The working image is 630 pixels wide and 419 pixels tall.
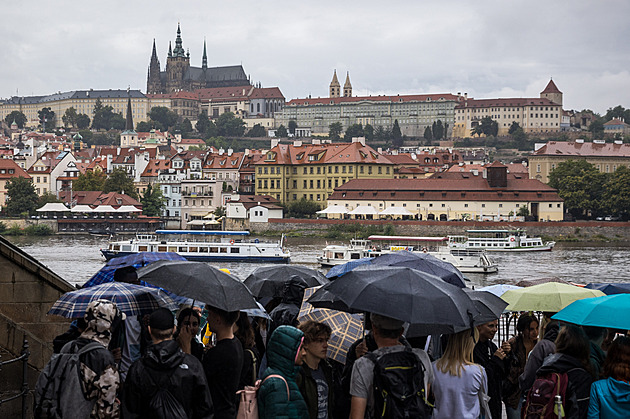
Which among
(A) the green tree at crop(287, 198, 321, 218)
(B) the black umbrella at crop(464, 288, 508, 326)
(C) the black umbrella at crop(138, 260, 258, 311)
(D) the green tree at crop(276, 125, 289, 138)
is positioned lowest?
(A) the green tree at crop(287, 198, 321, 218)

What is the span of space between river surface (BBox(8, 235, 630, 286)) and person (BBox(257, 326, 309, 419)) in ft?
80.4

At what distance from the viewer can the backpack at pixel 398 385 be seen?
4945 millimetres

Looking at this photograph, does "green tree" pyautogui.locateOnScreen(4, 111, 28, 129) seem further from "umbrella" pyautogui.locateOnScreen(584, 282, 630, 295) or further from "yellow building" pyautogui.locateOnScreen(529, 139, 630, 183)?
"umbrella" pyautogui.locateOnScreen(584, 282, 630, 295)

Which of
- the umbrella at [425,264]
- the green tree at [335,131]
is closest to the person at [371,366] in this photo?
the umbrella at [425,264]

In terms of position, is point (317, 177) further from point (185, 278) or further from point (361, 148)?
point (185, 278)

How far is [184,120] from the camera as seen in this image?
166m

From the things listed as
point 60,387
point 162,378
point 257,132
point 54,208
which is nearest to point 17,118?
point 257,132

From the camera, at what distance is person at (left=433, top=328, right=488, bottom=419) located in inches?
214

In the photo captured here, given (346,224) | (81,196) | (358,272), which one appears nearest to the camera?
(358,272)

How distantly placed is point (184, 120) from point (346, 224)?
108 meters

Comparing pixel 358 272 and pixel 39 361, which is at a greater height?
pixel 358 272

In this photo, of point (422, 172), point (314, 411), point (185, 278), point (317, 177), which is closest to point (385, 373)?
point (314, 411)

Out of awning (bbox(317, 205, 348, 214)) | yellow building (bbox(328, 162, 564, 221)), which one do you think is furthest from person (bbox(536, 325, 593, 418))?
awning (bbox(317, 205, 348, 214))

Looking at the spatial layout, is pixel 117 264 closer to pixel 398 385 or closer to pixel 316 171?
pixel 398 385
